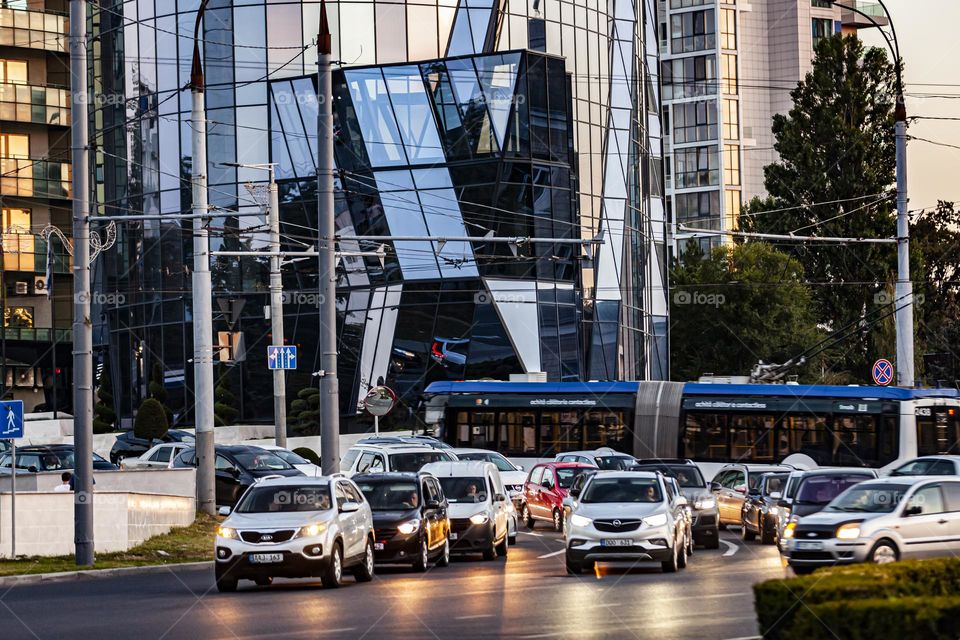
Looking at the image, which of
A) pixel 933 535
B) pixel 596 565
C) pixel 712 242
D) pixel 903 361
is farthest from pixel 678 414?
pixel 712 242

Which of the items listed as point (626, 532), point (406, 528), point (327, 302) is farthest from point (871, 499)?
point (327, 302)

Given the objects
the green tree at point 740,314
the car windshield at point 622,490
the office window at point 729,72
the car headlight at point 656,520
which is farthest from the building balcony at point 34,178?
the car headlight at point 656,520

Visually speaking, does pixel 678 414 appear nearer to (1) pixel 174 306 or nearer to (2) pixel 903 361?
(2) pixel 903 361

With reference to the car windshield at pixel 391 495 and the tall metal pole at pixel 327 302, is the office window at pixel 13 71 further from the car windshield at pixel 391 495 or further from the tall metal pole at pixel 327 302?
the car windshield at pixel 391 495

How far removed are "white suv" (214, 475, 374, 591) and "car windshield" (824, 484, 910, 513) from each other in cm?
673

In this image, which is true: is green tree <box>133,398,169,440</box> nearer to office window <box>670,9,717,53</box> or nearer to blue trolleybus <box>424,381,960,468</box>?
blue trolleybus <box>424,381,960,468</box>

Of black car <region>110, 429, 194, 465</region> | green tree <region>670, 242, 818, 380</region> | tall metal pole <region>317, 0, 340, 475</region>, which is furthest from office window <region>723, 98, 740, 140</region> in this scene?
tall metal pole <region>317, 0, 340, 475</region>

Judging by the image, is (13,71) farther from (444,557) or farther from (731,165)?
(444,557)

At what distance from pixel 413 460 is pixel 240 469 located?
394 centimetres

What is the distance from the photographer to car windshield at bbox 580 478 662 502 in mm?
25484

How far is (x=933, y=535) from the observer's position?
22078 mm

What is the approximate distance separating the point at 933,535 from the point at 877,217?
179ft

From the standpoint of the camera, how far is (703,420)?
47.4m

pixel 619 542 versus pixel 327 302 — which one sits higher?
pixel 327 302
